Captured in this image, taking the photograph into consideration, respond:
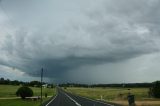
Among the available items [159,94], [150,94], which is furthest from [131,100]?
[150,94]

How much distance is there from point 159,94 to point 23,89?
30.3 meters

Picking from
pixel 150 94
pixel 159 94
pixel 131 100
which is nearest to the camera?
pixel 131 100

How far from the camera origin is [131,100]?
72.7ft

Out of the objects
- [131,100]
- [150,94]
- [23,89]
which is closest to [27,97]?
[23,89]

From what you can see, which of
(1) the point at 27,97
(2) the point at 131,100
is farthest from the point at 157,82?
(2) the point at 131,100

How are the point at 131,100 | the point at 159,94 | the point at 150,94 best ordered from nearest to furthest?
the point at 131,100 → the point at 159,94 → the point at 150,94

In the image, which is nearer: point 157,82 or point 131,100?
point 131,100

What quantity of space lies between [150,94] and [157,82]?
7.05 meters

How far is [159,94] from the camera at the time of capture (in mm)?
78688

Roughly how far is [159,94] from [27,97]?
29420mm

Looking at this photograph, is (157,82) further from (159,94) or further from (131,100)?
(131,100)

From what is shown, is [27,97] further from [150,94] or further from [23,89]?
[150,94]

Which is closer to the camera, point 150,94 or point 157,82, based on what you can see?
point 157,82

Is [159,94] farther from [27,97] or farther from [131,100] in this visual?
[131,100]
